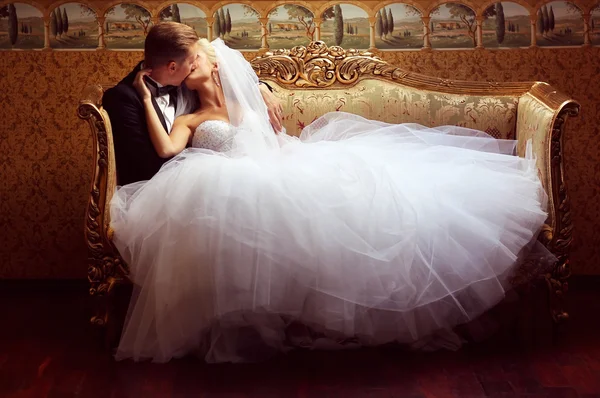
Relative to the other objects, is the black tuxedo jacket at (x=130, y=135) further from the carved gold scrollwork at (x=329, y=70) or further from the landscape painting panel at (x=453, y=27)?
the landscape painting panel at (x=453, y=27)

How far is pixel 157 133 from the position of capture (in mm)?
2662

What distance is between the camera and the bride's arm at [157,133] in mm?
2664

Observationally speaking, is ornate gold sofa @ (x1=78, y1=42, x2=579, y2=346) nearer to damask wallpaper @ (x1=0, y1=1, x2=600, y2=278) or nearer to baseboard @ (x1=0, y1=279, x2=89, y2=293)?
damask wallpaper @ (x1=0, y1=1, x2=600, y2=278)

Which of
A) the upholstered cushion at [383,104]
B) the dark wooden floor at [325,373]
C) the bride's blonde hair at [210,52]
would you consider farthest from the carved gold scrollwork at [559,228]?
the bride's blonde hair at [210,52]

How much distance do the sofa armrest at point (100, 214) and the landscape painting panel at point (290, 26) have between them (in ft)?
3.63

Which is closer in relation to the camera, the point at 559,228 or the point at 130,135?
the point at 559,228

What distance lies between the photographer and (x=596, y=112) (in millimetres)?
3414

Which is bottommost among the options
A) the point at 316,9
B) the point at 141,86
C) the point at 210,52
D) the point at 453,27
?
the point at 141,86

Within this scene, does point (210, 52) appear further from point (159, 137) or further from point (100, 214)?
point (100, 214)

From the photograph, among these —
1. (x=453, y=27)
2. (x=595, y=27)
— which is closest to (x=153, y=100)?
(x=453, y=27)

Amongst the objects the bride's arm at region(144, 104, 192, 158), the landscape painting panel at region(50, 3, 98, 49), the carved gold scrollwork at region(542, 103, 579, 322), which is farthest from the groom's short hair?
Answer: the carved gold scrollwork at region(542, 103, 579, 322)

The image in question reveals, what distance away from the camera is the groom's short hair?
2.75 meters

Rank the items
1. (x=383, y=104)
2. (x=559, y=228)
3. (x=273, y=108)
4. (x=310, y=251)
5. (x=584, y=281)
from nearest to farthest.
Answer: (x=310, y=251) < (x=559, y=228) < (x=273, y=108) < (x=383, y=104) < (x=584, y=281)

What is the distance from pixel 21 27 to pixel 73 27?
24 centimetres
